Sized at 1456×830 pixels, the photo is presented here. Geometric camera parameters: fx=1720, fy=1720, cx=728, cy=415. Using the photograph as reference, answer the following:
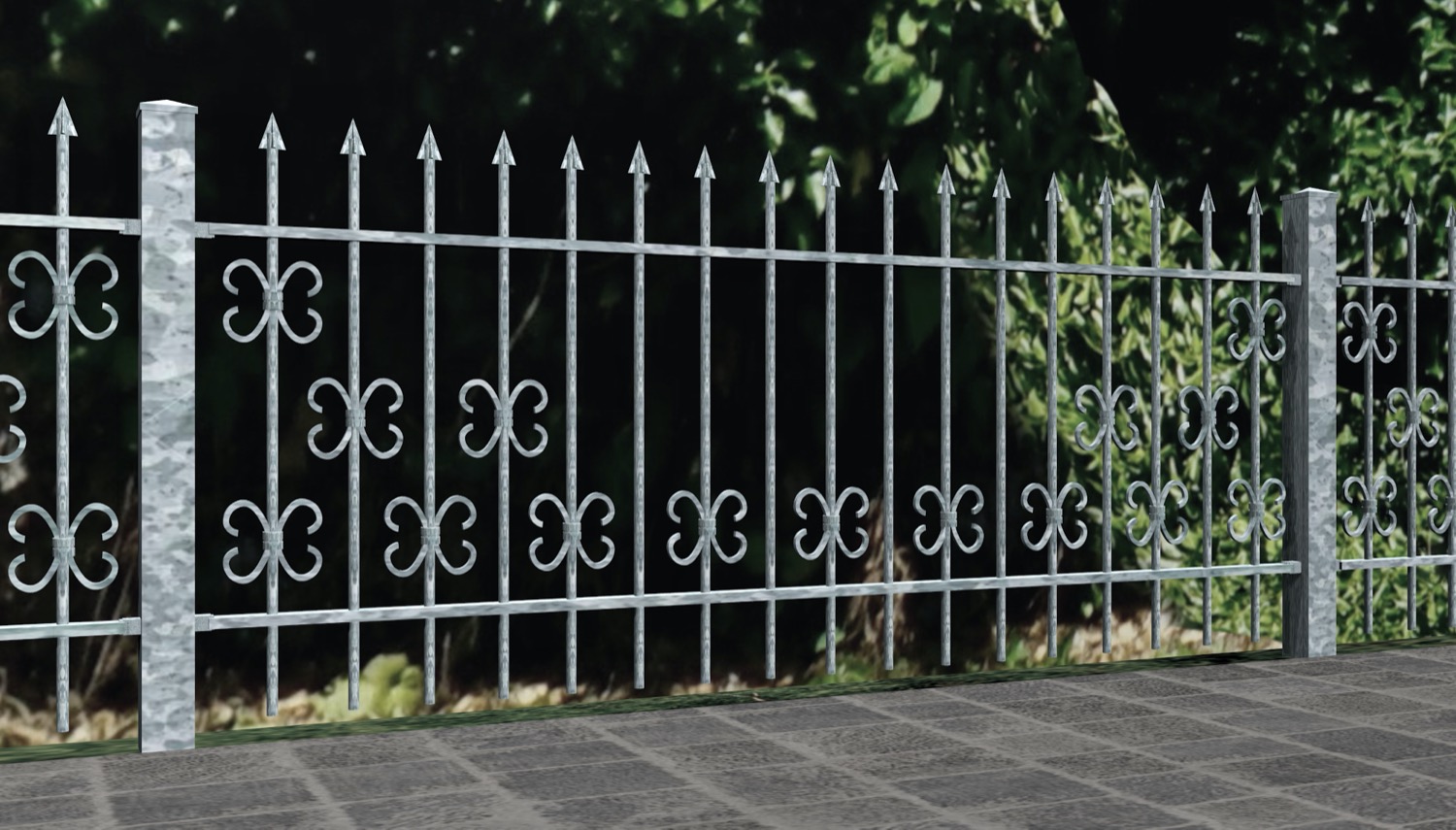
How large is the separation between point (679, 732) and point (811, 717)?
48cm

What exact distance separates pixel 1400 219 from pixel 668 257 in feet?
12.3

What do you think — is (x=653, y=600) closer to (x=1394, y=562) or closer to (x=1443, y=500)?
(x=1394, y=562)

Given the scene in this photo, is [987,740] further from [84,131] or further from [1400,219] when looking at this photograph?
[1400,219]

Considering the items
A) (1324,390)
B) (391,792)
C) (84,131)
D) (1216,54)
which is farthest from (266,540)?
(1216,54)

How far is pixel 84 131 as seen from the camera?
549 centimetres

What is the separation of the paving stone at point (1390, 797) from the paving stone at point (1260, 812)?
3.2 inches

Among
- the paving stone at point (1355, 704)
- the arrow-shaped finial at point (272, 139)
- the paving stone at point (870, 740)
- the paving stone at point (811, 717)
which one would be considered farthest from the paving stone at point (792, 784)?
the arrow-shaped finial at point (272, 139)

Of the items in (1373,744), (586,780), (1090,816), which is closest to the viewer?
(1090,816)

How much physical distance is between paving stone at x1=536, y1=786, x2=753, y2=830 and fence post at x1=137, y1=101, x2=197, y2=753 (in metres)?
1.41

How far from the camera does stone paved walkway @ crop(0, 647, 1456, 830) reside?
421cm

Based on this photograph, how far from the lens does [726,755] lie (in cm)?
496

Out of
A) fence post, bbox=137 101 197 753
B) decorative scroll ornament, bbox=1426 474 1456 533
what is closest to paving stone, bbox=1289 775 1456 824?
decorative scroll ornament, bbox=1426 474 1456 533

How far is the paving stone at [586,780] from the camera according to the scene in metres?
4.48

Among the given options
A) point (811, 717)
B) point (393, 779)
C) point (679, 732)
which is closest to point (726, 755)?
point (679, 732)
